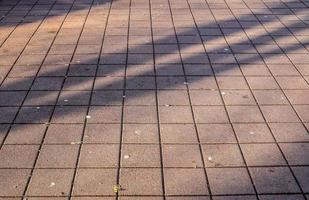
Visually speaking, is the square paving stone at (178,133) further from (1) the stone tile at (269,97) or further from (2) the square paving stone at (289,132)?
(1) the stone tile at (269,97)

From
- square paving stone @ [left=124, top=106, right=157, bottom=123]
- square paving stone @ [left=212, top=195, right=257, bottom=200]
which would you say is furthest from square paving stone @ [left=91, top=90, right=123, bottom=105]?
square paving stone @ [left=212, top=195, right=257, bottom=200]

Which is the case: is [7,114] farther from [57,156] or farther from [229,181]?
[229,181]

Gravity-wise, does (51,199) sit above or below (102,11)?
above

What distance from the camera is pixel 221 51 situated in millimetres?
6477

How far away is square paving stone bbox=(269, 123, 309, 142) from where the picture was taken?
4.44m

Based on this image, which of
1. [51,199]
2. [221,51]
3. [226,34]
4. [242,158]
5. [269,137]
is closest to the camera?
[51,199]

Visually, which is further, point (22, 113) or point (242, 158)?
point (22, 113)

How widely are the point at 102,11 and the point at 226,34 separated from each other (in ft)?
8.42

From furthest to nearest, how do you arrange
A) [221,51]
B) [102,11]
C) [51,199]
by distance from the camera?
[102,11], [221,51], [51,199]

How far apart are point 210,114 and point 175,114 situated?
1.33 feet

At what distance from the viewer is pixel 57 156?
412cm

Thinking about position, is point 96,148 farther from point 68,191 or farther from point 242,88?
point 242,88

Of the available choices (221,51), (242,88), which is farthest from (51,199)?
(221,51)

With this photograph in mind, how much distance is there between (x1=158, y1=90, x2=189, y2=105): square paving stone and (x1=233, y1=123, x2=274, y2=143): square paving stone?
30.3 inches
